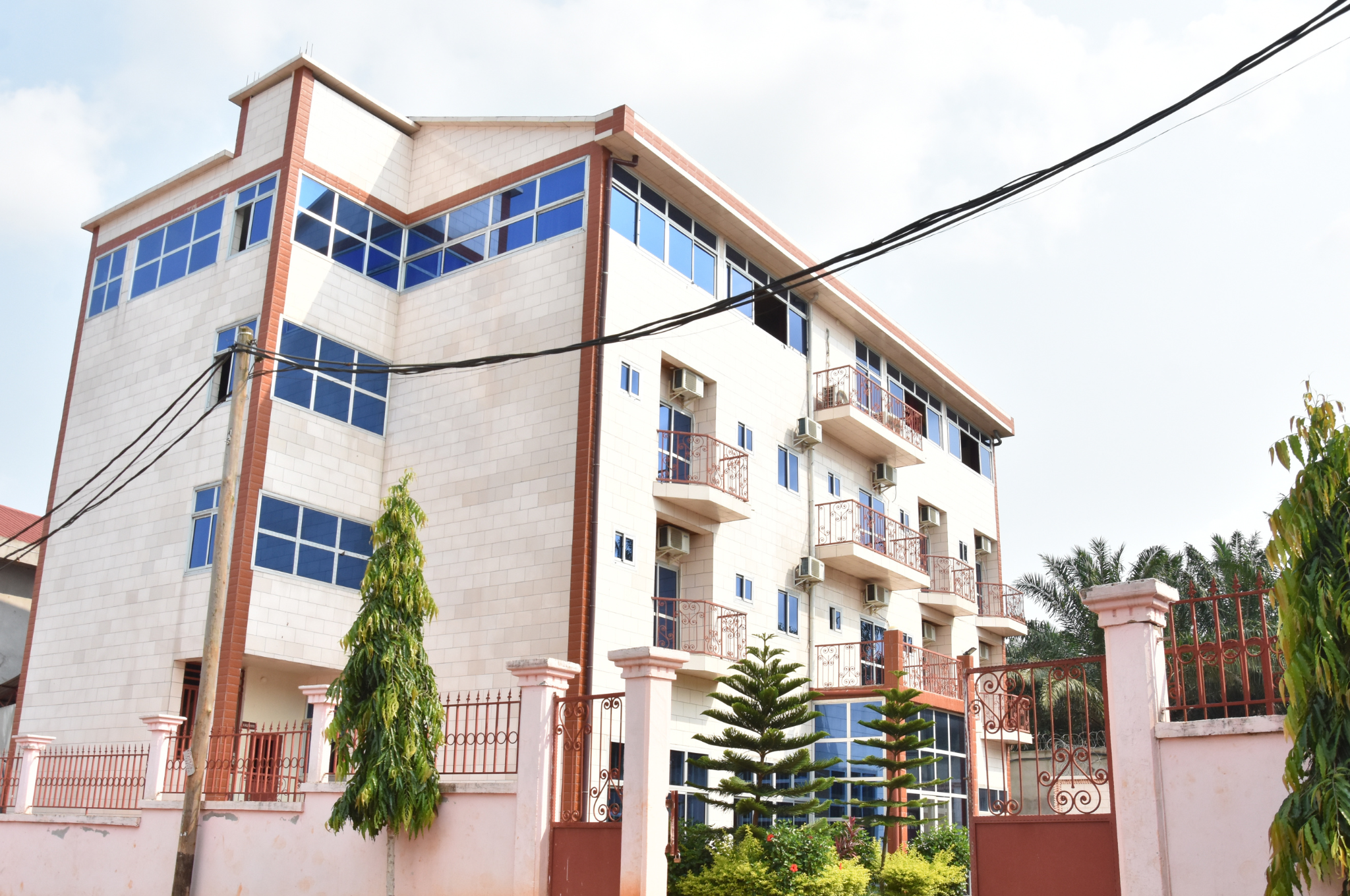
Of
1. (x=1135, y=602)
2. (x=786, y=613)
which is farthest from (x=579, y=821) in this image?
(x=786, y=613)

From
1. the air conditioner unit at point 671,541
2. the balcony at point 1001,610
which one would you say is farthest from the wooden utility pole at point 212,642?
the balcony at point 1001,610

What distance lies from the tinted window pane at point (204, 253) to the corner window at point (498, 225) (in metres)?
3.25

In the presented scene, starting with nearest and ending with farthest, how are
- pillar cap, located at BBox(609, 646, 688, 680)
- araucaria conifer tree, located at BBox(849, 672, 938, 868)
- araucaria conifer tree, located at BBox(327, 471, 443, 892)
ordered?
pillar cap, located at BBox(609, 646, 688, 680)
araucaria conifer tree, located at BBox(327, 471, 443, 892)
araucaria conifer tree, located at BBox(849, 672, 938, 868)

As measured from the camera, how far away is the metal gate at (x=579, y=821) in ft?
33.4

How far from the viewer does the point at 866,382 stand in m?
24.7

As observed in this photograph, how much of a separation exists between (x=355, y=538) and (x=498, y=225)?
5.66 metres

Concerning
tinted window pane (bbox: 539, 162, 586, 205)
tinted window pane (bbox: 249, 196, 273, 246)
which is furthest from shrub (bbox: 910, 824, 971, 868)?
tinted window pane (bbox: 249, 196, 273, 246)

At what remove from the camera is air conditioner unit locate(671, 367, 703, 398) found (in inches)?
761

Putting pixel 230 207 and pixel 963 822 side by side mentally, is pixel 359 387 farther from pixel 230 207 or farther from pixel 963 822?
pixel 963 822

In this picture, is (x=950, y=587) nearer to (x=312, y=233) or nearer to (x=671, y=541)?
(x=671, y=541)

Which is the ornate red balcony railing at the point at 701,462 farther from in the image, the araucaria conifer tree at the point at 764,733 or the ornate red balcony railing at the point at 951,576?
the ornate red balcony railing at the point at 951,576

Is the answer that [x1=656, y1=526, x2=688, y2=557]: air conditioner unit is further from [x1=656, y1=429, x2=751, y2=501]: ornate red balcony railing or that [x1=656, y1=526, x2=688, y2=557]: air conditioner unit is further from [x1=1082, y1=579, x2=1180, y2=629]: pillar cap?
[x1=1082, y1=579, x2=1180, y2=629]: pillar cap

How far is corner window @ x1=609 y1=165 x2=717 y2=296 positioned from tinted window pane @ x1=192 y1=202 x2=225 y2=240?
7.20m

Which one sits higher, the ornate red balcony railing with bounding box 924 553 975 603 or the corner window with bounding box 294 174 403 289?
the corner window with bounding box 294 174 403 289
